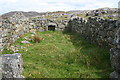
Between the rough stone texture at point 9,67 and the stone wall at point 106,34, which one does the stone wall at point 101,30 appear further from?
the rough stone texture at point 9,67

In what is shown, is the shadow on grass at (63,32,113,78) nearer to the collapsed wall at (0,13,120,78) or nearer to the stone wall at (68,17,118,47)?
the collapsed wall at (0,13,120,78)

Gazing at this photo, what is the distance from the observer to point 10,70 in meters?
6.09

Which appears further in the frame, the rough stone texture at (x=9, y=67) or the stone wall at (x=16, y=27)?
the stone wall at (x=16, y=27)

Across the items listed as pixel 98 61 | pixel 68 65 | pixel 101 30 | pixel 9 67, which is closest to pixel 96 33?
pixel 101 30

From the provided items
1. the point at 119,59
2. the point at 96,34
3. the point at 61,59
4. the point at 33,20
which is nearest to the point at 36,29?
the point at 33,20

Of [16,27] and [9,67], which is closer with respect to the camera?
[9,67]

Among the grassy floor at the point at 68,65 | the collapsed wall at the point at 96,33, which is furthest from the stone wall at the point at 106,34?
the grassy floor at the point at 68,65

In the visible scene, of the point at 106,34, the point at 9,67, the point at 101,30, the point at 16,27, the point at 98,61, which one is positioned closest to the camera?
the point at 9,67

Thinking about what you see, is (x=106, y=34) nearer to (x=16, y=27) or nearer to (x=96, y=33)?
(x=96, y=33)

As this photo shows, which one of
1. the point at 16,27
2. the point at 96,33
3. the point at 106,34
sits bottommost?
the point at 96,33

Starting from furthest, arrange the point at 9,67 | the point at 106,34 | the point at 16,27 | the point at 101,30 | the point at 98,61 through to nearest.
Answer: the point at 16,27 < the point at 101,30 < the point at 106,34 < the point at 98,61 < the point at 9,67

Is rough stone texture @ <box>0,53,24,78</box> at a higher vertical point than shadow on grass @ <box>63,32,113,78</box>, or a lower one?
higher

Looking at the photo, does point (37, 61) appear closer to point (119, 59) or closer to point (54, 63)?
point (54, 63)

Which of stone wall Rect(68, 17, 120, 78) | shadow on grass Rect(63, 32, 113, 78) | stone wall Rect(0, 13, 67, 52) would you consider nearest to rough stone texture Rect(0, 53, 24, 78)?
shadow on grass Rect(63, 32, 113, 78)
